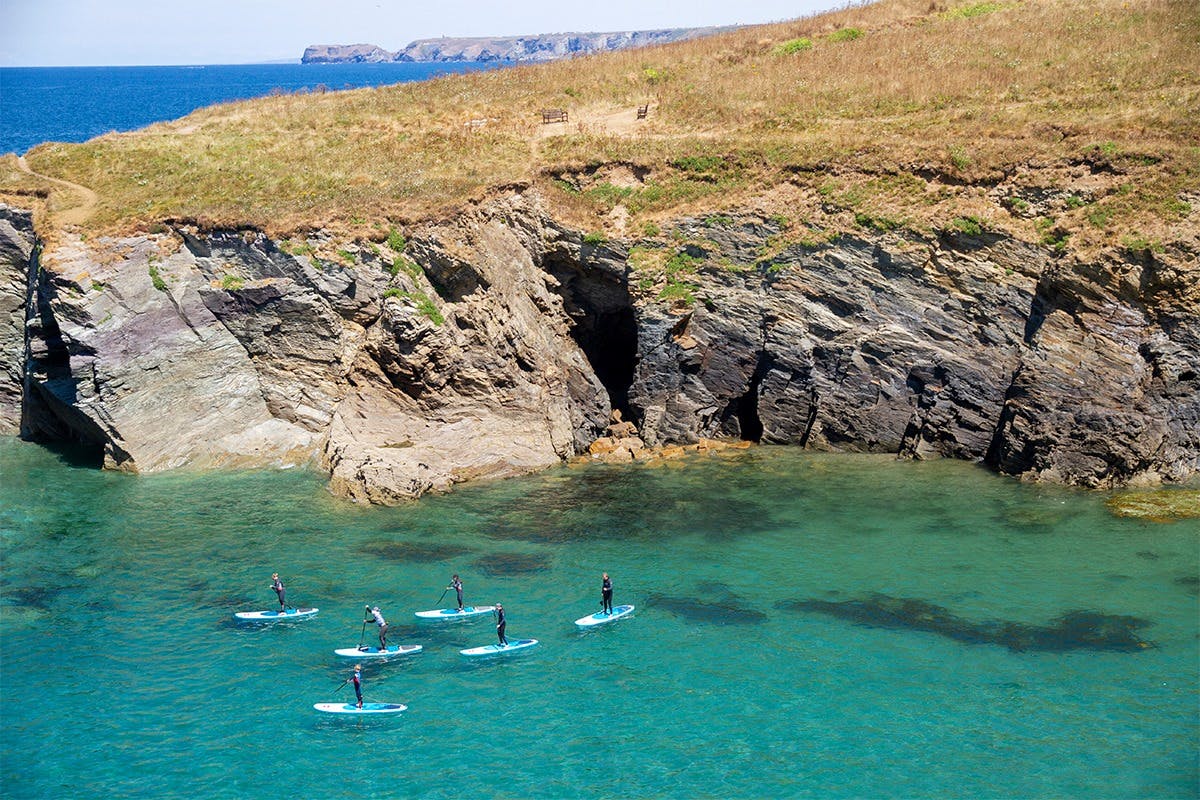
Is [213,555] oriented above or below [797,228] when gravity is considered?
below

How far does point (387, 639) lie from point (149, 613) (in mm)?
8159

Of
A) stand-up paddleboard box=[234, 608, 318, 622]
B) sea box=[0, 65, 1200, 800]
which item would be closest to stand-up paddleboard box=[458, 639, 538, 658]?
sea box=[0, 65, 1200, 800]

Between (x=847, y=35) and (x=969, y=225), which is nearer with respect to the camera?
(x=969, y=225)

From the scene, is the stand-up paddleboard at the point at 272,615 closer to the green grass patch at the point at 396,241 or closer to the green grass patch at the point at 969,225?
the green grass patch at the point at 396,241

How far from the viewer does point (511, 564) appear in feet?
126

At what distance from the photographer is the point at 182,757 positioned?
27.7 m

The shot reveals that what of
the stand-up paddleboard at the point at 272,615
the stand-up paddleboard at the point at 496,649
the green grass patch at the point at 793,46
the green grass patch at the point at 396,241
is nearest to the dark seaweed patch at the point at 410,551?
the stand-up paddleboard at the point at 272,615

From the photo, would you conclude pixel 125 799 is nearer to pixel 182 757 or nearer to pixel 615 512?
pixel 182 757

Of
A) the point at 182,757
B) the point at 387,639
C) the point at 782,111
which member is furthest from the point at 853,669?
the point at 782,111

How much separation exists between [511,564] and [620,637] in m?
6.31

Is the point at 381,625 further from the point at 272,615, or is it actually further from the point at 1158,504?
the point at 1158,504

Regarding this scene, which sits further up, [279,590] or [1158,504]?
[1158,504]

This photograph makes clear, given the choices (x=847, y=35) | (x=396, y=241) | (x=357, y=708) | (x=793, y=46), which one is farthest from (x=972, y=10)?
(x=357, y=708)

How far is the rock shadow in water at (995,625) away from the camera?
32750mm
